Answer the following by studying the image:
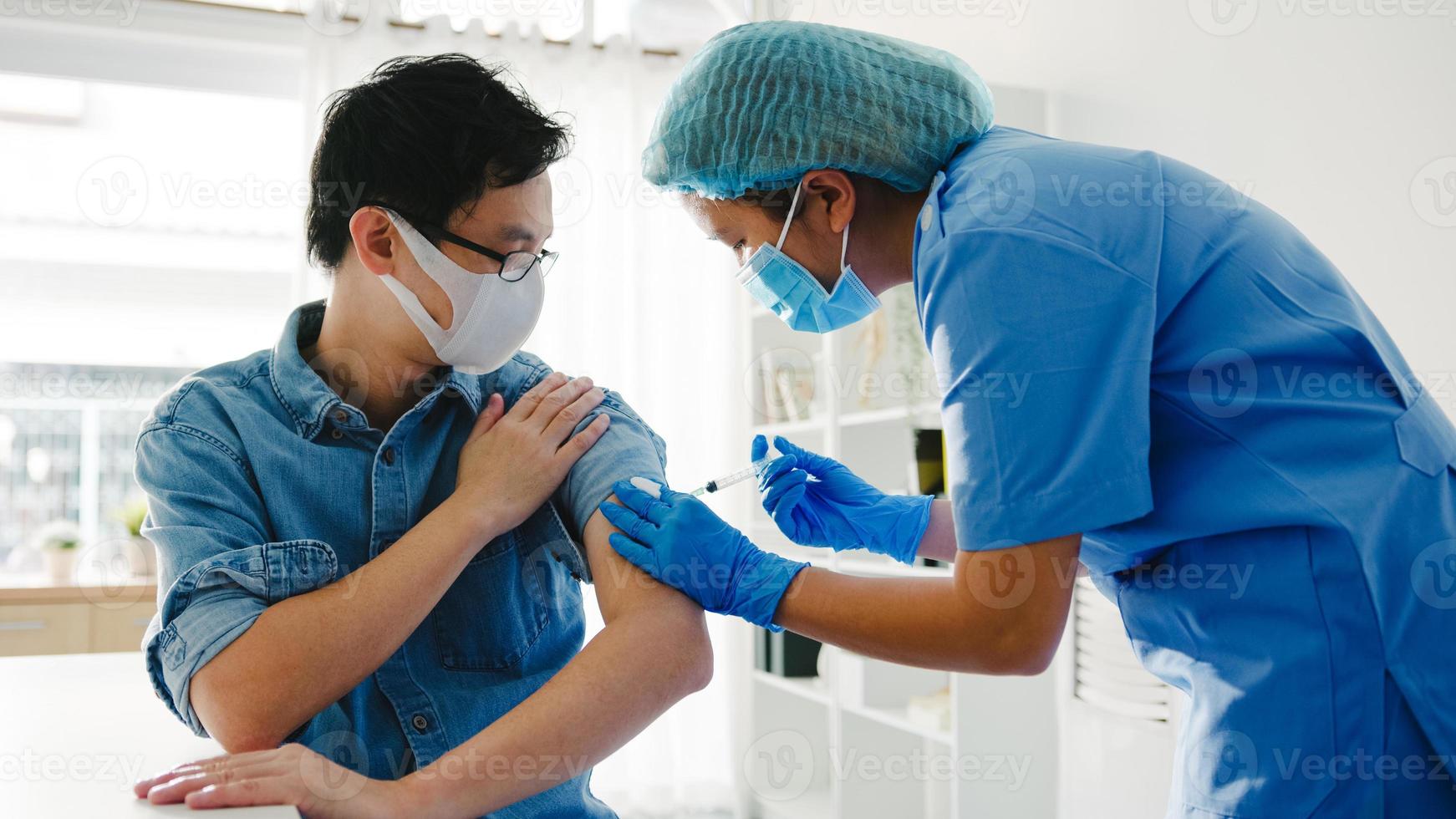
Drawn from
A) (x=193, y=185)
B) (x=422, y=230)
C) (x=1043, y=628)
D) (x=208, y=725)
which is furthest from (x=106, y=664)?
(x=193, y=185)

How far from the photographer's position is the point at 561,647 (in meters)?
1.17

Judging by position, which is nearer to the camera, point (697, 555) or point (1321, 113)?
point (697, 555)

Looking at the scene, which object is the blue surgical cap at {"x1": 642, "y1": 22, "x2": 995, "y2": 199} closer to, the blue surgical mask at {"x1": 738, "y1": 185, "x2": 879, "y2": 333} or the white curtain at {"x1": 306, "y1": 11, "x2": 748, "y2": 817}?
the blue surgical mask at {"x1": 738, "y1": 185, "x2": 879, "y2": 333}

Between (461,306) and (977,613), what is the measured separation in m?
0.69

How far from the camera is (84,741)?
3.24ft

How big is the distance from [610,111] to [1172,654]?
125 inches

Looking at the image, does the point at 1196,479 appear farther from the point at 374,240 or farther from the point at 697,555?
the point at 374,240

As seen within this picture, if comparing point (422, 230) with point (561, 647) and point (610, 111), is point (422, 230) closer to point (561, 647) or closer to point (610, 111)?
point (561, 647)

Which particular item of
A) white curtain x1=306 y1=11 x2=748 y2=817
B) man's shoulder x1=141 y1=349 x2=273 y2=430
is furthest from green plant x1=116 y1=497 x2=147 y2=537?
man's shoulder x1=141 y1=349 x2=273 y2=430

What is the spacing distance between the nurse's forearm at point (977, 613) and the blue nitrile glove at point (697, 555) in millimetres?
123

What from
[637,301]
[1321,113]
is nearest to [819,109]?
[1321,113]

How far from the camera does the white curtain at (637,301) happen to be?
3580 mm

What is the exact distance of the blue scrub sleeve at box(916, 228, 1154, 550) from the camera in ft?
2.84

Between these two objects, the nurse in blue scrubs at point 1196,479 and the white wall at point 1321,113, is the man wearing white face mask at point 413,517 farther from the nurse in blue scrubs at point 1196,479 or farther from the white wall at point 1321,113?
the white wall at point 1321,113
